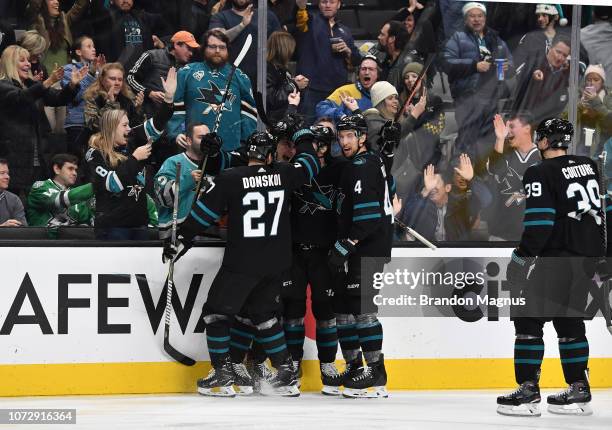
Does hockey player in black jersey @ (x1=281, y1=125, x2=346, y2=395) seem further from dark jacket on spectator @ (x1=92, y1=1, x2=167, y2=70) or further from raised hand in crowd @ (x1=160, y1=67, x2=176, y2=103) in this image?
dark jacket on spectator @ (x1=92, y1=1, x2=167, y2=70)

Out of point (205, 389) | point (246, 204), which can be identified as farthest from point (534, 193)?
point (205, 389)

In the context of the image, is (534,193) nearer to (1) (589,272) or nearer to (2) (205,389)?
(1) (589,272)

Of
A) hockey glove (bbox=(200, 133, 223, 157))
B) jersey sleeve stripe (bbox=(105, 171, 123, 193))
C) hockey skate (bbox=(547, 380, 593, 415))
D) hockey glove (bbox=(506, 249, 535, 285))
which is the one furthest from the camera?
jersey sleeve stripe (bbox=(105, 171, 123, 193))

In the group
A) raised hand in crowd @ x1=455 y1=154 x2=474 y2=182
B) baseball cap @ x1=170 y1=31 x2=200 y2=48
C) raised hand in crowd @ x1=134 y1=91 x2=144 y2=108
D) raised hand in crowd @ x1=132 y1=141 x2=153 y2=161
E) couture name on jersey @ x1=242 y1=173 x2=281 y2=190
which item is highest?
baseball cap @ x1=170 y1=31 x2=200 y2=48

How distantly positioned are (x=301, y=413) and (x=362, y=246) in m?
0.91

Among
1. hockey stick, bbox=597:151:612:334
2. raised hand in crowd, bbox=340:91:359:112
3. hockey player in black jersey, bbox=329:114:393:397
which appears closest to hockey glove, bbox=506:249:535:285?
hockey stick, bbox=597:151:612:334

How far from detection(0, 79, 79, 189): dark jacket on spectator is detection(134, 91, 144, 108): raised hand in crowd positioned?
322mm

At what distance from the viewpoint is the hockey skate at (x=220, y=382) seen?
19.7 feet

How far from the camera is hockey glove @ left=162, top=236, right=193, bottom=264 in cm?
596

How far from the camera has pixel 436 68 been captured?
6844 millimetres

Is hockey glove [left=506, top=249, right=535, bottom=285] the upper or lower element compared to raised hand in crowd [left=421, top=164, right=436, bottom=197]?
lower

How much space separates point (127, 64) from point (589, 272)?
2552 millimetres

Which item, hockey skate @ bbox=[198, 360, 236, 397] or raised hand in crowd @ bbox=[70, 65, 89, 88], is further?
raised hand in crowd @ bbox=[70, 65, 89, 88]

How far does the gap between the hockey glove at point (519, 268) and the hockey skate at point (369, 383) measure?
84 cm
